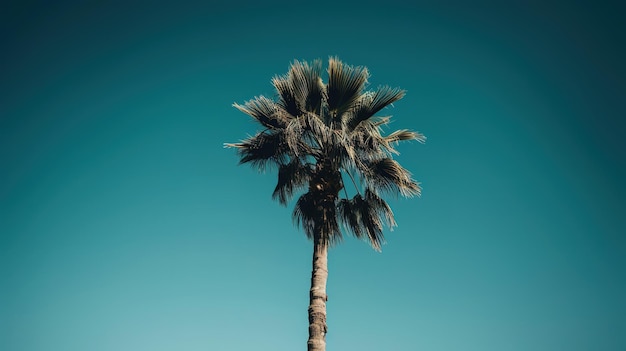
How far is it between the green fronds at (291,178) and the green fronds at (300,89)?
1313mm

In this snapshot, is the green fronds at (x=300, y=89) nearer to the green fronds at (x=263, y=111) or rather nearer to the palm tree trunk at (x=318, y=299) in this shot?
the green fronds at (x=263, y=111)

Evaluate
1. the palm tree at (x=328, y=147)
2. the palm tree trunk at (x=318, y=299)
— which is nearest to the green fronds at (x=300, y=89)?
the palm tree at (x=328, y=147)

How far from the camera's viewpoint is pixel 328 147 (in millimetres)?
10523

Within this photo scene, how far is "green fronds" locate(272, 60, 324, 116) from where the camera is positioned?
10.7 metres

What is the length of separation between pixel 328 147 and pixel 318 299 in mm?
3429

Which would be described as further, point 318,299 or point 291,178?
point 291,178

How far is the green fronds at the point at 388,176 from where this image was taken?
10844 mm

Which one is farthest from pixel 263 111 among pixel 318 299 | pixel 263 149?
pixel 318 299

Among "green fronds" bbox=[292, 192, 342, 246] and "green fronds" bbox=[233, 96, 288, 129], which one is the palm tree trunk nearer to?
"green fronds" bbox=[292, 192, 342, 246]

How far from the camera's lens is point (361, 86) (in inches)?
426

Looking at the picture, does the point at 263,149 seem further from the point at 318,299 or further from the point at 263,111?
the point at 318,299

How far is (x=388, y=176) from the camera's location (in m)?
11.0

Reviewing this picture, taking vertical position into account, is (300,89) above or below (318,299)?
above

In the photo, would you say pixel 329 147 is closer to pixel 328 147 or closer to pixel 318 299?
pixel 328 147
